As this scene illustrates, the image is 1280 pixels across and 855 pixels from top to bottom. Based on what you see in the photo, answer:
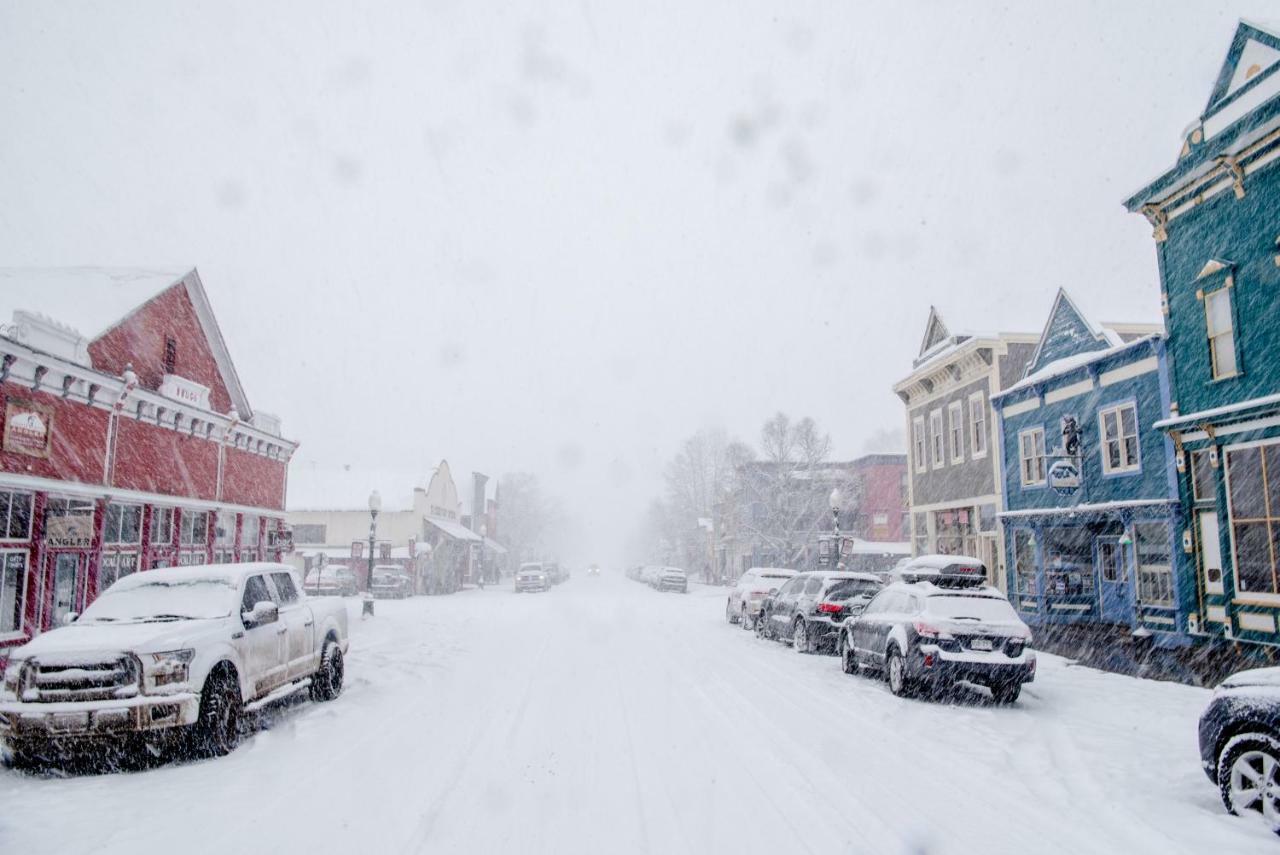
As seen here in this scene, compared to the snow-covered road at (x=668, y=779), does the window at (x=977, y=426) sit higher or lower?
higher

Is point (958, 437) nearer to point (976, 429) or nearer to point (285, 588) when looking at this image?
point (976, 429)

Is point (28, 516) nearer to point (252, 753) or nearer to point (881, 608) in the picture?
point (252, 753)

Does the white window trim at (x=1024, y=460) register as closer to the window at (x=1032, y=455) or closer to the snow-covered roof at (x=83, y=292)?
the window at (x=1032, y=455)

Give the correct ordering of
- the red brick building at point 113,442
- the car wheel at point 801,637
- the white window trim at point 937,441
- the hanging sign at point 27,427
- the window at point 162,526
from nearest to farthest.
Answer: the hanging sign at point 27,427
the red brick building at point 113,442
the car wheel at point 801,637
the window at point 162,526
the white window trim at point 937,441

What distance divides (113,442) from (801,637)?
14416 millimetres

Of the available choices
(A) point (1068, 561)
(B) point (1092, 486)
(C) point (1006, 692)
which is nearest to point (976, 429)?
(A) point (1068, 561)

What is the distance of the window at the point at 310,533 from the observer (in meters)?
52.4

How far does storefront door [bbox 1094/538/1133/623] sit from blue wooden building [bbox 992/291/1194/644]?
0.03m

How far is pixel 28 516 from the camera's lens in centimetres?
1441

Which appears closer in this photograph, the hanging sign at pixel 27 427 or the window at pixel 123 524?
the hanging sign at pixel 27 427

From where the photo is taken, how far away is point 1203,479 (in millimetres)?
17078

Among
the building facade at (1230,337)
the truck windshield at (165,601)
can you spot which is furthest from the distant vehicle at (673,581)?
the truck windshield at (165,601)

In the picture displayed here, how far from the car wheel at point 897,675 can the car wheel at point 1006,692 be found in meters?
1.12

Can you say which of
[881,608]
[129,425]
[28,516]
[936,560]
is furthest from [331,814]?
[936,560]
